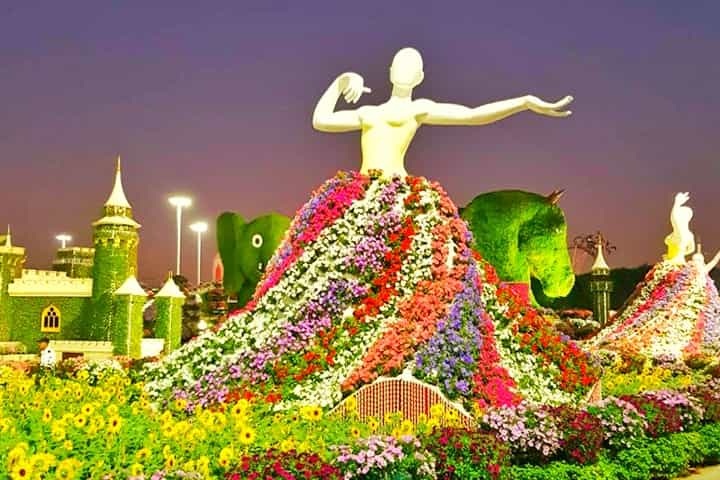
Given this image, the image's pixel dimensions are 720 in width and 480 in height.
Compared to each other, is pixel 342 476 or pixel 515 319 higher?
pixel 515 319

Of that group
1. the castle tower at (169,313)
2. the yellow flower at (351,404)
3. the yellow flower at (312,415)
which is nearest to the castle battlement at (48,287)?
the castle tower at (169,313)

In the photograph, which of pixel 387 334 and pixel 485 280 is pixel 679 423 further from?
pixel 387 334

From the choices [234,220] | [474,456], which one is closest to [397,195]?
[474,456]

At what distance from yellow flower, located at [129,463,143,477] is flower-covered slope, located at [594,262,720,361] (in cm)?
1489

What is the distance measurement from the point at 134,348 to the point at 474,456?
16.7 metres

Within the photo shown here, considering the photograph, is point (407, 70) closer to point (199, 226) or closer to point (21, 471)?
point (21, 471)

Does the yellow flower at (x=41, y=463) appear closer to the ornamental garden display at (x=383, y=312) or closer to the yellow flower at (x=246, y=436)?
the yellow flower at (x=246, y=436)

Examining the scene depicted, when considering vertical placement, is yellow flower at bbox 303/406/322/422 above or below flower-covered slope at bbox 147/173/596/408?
below

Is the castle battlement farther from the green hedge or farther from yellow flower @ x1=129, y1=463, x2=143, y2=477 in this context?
yellow flower @ x1=129, y1=463, x2=143, y2=477

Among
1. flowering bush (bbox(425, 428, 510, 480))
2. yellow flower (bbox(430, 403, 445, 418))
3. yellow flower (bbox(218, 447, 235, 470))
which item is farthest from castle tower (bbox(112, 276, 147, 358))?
yellow flower (bbox(218, 447, 235, 470))

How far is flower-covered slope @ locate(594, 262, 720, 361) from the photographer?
1859 cm

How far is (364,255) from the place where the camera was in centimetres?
953

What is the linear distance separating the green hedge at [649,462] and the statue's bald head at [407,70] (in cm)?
505

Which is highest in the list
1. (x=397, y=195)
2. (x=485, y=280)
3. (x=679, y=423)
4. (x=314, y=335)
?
(x=397, y=195)
